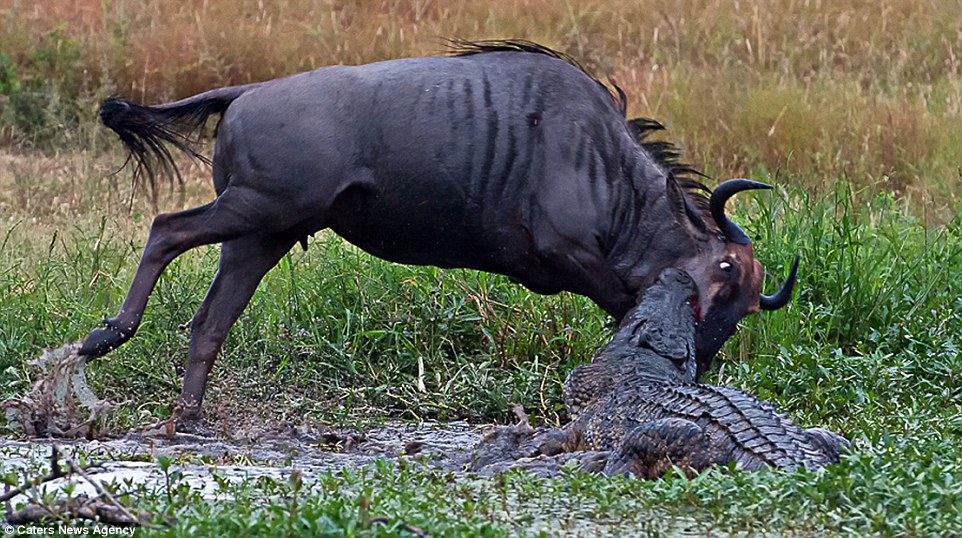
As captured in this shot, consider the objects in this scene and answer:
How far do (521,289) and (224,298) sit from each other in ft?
5.88

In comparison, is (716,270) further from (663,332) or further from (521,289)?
(521,289)

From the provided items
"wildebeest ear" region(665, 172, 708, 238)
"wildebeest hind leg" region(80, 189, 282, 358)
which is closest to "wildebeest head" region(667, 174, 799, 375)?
"wildebeest ear" region(665, 172, 708, 238)

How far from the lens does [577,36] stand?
1488 centimetres

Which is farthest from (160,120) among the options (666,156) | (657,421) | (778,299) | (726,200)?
(778,299)

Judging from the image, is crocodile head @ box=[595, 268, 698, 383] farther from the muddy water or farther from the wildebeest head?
the muddy water

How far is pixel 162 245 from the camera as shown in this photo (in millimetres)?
6148

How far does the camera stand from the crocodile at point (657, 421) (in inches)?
192

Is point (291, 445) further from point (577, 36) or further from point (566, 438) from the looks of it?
point (577, 36)

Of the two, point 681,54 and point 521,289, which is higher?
point 521,289

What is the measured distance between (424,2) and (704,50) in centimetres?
322

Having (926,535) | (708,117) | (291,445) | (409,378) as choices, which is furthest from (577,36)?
(926,535)

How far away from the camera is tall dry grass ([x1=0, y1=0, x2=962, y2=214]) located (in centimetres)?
1196

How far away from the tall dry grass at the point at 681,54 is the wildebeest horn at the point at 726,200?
482 centimetres

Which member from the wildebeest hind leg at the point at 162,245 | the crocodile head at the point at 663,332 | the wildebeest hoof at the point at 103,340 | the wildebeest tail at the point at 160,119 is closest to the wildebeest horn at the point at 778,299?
the crocodile head at the point at 663,332
